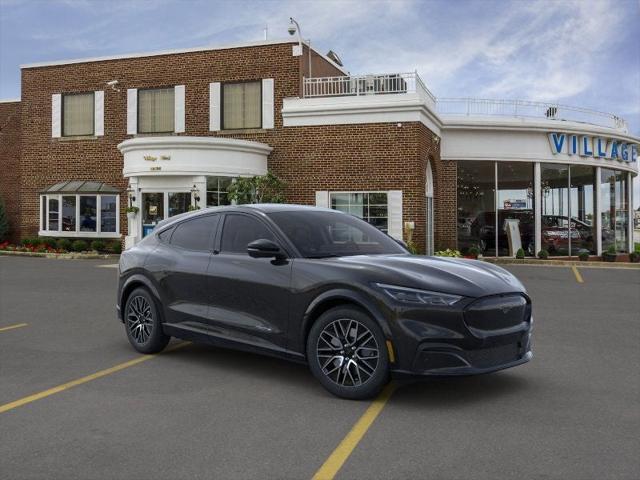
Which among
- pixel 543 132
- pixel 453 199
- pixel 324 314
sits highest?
pixel 543 132

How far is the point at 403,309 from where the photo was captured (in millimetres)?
4902

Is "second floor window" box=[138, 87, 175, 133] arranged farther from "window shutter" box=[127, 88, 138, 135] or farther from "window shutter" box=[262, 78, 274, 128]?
"window shutter" box=[262, 78, 274, 128]

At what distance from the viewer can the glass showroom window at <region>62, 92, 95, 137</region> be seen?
25.4m

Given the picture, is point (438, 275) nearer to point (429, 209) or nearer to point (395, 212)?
point (395, 212)

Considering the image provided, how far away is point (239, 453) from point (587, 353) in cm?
474

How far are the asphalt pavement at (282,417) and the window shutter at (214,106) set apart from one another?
1625 cm

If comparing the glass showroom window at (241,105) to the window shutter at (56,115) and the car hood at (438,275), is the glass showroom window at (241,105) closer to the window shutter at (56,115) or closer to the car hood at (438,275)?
the window shutter at (56,115)

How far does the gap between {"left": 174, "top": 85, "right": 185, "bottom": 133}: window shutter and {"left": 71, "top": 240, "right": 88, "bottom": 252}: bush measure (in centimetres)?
551

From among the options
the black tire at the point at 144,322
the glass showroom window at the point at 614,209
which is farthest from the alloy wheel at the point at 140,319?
A: the glass showroom window at the point at 614,209

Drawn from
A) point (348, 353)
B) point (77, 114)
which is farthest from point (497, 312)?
point (77, 114)

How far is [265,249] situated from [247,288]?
20.1 inches

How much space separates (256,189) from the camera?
20.4 metres

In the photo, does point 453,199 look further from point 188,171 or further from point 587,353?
point 587,353

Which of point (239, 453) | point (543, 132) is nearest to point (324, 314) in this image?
point (239, 453)
